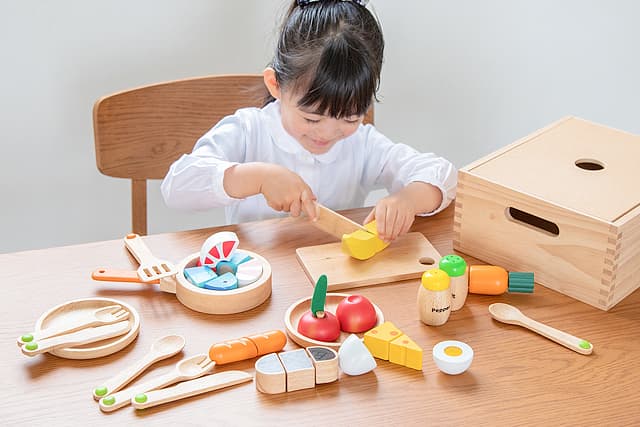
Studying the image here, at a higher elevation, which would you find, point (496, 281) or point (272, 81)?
point (272, 81)

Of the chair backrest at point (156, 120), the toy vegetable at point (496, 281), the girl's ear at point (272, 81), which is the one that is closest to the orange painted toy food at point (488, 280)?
the toy vegetable at point (496, 281)

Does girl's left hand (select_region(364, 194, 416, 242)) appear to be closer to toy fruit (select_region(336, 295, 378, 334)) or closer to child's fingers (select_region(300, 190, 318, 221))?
child's fingers (select_region(300, 190, 318, 221))

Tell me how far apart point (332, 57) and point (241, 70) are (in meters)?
0.82

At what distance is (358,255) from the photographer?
109cm

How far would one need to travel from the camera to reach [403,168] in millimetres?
1361

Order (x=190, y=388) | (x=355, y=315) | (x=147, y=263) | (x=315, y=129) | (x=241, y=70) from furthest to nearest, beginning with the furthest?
(x=241, y=70) → (x=315, y=129) → (x=147, y=263) → (x=355, y=315) → (x=190, y=388)

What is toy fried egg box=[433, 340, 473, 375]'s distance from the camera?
0.86 metres

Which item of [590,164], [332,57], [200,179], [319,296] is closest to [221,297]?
[319,296]

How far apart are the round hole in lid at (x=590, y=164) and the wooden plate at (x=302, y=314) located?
0.39m

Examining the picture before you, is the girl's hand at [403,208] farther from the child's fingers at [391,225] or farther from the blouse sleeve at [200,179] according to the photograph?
the blouse sleeve at [200,179]

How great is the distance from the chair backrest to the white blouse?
0.09 m

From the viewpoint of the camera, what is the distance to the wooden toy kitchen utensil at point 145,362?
2.70 feet

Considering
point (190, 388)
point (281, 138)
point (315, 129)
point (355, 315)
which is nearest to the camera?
point (190, 388)

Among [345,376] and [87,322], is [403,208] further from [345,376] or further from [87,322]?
[87,322]
